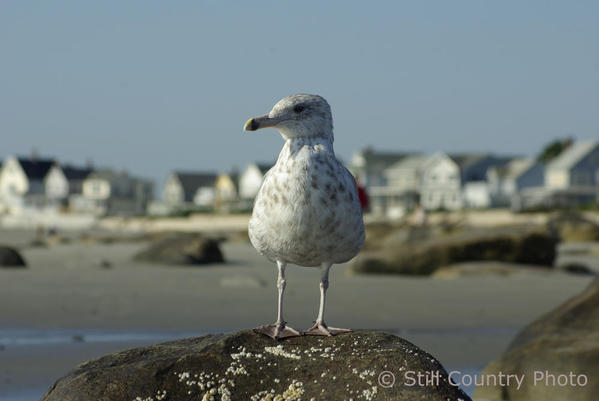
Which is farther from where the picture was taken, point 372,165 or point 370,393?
point 372,165

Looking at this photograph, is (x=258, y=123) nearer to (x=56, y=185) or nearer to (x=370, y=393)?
(x=370, y=393)

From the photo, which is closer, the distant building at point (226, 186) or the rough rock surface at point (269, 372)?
the rough rock surface at point (269, 372)

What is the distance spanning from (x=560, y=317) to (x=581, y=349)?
1.67 feet

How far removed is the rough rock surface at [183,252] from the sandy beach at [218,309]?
2.20 metres

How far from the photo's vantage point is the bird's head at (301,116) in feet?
13.2

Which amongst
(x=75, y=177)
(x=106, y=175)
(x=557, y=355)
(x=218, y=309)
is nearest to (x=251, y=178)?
(x=106, y=175)

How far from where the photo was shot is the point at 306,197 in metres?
3.91

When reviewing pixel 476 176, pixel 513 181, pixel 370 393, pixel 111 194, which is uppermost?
pixel 370 393

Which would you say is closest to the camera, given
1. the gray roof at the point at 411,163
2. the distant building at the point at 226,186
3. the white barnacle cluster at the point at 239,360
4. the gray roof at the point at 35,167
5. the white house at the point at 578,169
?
the white barnacle cluster at the point at 239,360

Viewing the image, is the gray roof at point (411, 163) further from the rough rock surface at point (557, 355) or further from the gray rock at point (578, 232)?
the rough rock surface at point (557, 355)

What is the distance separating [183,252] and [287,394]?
1627 centimetres

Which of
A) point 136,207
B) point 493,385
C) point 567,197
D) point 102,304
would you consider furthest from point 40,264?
point 136,207

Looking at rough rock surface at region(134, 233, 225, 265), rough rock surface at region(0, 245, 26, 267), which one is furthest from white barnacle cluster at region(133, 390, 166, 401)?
rough rock surface at region(134, 233, 225, 265)

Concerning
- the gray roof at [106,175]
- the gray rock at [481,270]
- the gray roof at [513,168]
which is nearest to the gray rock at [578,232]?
the gray rock at [481,270]
